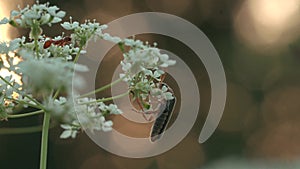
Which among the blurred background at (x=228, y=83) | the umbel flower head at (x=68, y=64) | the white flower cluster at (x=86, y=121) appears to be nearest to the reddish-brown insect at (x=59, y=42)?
the umbel flower head at (x=68, y=64)

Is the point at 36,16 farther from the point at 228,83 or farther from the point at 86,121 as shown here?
the point at 228,83

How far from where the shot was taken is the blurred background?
366 cm

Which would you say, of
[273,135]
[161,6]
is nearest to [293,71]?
[273,135]

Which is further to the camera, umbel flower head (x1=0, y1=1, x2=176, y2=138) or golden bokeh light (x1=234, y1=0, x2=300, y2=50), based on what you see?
golden bokeh light (x1=234, y1=0, x2=300, y2=50)

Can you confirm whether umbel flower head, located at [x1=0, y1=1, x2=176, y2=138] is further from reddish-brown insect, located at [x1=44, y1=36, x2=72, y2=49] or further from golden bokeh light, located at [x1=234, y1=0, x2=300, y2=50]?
golden bokeh light, located at [x1=234, y1=0, x2=300, y2=50]

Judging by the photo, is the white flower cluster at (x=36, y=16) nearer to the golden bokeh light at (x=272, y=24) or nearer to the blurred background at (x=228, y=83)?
the blurred background at (x=228, y=83)

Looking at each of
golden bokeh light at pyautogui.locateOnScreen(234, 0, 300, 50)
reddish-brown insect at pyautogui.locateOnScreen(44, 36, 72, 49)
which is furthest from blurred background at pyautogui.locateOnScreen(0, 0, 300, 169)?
reddish-brown insect at pyautogui.locateOnScreen(44, 36, 72, 49)

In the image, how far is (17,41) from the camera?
0.83m

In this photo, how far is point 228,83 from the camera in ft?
13.1

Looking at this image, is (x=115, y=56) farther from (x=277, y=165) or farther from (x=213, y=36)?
(x=277, y=165)

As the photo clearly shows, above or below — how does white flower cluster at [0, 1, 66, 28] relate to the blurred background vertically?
below

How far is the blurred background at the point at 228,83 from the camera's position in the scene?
12.0 feet

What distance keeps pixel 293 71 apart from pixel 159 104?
3.54 metres

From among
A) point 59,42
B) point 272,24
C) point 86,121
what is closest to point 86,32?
point 59,42
